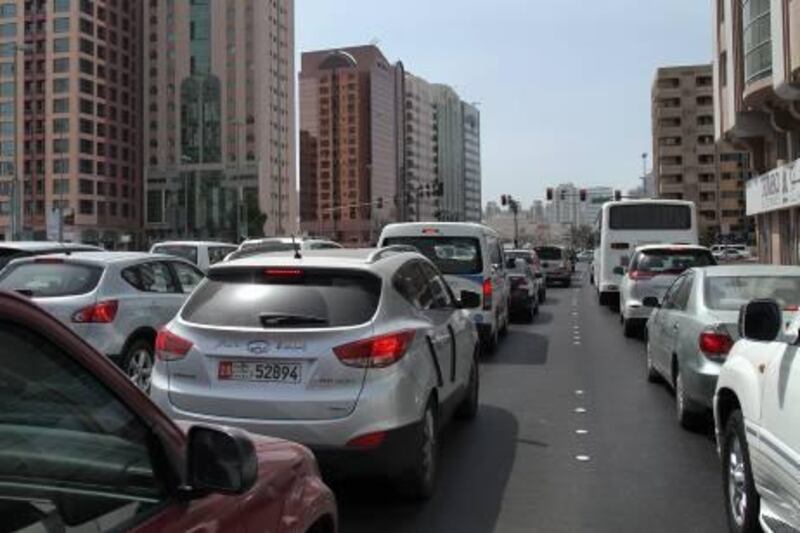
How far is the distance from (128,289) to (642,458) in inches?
222

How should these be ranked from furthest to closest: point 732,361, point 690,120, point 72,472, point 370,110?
point 690,120
point 370,110
point 732,361
point 72,472

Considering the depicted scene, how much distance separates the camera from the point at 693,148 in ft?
417

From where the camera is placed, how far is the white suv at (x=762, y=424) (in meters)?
4.07

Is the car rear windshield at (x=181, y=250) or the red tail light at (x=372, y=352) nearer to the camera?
the red tail light at (x=372, y=352)

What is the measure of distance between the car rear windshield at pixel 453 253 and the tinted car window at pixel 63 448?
37.1 ft

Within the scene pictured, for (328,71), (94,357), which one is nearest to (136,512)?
(94,357)

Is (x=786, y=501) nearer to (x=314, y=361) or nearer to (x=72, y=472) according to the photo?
(x=314, y=361)

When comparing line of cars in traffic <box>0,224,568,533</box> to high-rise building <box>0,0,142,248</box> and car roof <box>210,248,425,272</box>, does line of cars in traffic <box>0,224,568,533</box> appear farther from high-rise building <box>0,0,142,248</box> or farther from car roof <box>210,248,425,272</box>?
high-rise building <box>0,0,142,248</box>

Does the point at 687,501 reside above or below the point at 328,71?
below

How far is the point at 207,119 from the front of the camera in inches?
5782

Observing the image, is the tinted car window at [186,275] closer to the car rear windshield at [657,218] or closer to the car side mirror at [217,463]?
the car side mirror at [217,463]

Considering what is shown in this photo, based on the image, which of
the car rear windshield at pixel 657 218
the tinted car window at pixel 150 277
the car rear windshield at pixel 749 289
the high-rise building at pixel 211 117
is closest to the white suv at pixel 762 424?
the car rear windshield at pixel 749 289

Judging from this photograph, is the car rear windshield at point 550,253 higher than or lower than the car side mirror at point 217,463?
higher

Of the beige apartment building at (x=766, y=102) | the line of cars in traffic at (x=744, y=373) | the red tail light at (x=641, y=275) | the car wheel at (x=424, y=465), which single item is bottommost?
the car wheel at (x=424, y=465)
